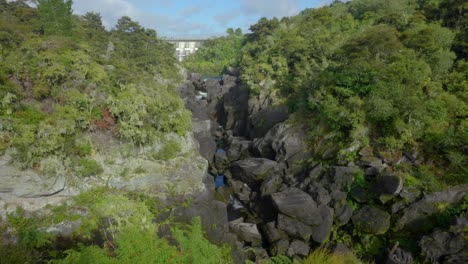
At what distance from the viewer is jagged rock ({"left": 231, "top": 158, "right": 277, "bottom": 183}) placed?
31.8 m

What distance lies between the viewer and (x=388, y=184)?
2270 cm

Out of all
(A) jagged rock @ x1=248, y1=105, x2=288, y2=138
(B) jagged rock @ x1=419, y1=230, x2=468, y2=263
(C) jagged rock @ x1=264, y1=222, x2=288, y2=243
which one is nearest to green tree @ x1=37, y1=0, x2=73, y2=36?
(A) jagged rock @ x1=248, y1=105, x2=288, y2=138

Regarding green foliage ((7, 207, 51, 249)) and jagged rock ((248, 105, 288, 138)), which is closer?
green foliage ((7, 207, 51, 249))

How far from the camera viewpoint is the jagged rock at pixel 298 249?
21594 millimetres

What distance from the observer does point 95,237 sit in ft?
62.1

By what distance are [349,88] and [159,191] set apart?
22188 millimetres

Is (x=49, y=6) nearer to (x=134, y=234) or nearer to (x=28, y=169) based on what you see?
(x=28, y=169)

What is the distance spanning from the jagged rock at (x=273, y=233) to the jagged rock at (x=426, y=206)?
864cm

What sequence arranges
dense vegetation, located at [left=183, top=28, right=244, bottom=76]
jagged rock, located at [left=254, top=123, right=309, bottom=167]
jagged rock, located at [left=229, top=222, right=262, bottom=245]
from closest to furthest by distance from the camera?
jagged rock, located at [left=229, top=222, right=262, bottom=245] → jagged rock, located at [left=254, top=123, right=309, bottom=167] → dense vegetation, located at [left=183, top=28, right=244, bottom=76]

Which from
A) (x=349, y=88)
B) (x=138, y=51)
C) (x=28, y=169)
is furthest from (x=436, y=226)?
(x=138, y=51)

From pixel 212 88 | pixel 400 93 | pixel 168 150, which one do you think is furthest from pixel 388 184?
pixel 212 88

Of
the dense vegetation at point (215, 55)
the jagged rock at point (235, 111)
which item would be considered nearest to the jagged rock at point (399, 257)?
the jagged rock at point (235, 111)

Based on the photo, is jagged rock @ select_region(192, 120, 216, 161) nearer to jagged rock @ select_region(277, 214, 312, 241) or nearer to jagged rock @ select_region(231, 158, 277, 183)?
jagged rock @ select_region(231, 158, 277, 183)

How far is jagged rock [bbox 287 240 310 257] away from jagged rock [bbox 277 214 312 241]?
0.54 meters
